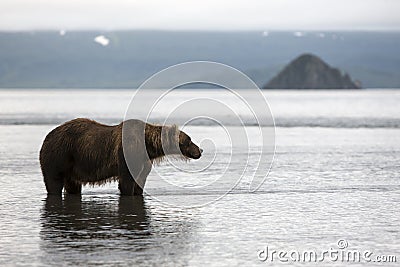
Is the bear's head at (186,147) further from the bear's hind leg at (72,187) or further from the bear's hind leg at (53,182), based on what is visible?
the bear's hind leg at (53,182)

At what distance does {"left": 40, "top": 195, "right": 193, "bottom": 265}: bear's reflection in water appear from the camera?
11.6 m

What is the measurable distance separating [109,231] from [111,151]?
353 centimetres

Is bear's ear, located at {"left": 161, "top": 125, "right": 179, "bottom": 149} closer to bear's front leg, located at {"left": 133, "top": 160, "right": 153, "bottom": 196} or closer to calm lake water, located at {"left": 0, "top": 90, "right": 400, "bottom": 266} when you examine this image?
bear's front leg, located at {"left": 133, "top": 160, "right": 153, "bottom": 196}

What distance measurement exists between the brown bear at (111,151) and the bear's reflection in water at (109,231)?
489 mm

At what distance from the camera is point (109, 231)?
13531 millimetres

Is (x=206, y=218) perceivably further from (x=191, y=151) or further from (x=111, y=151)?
(x=111, y=151)

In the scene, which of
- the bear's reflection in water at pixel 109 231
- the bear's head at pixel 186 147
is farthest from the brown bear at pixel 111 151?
the bear's reflection in water at pixel 109 231

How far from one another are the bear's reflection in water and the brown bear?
49 centimetres

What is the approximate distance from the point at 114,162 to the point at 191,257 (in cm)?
562

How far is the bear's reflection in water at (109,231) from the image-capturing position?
38.1 feet

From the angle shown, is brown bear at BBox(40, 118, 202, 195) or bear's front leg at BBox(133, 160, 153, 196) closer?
brown bear at BBox(40, 118, 202, 195)

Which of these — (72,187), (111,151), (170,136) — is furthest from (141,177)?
(72,187)

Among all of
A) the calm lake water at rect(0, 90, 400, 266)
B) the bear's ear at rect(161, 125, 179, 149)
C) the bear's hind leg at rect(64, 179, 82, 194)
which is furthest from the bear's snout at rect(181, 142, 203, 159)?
the bear's hind leg at rect(64, 179, 82, 194)

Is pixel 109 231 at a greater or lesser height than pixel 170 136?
lesser
